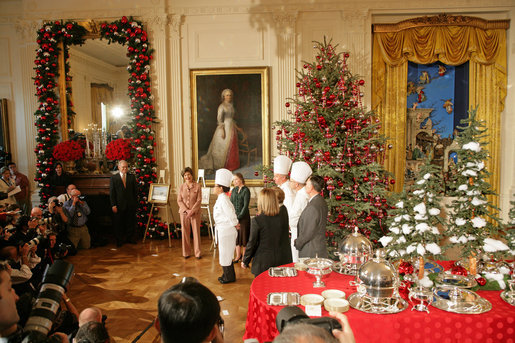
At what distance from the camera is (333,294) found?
107 inches

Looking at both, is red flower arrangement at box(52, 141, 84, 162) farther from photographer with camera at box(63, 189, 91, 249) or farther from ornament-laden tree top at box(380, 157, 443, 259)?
ornament-laden tree top at box(380, 157, 443, 259)

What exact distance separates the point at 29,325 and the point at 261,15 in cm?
843

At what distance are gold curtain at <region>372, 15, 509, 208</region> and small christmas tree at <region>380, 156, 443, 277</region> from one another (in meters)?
6.15

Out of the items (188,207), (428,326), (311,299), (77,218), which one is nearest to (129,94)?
(77,218)

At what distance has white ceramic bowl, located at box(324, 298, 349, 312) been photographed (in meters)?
2.41

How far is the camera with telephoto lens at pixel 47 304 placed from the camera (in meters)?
1.53

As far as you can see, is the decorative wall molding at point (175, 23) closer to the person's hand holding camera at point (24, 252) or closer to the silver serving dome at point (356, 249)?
the person's hand holding camera at point (24, 252)

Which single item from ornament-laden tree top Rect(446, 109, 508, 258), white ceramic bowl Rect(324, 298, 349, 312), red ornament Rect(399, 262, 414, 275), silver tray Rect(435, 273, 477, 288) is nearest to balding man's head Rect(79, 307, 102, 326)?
white ceramic bowl Rect(324, 298, 349, 312)

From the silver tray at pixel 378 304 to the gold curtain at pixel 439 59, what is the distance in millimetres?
6880

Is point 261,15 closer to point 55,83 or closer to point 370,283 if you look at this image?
point 55,83

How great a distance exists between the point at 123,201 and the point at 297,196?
437 centimetres

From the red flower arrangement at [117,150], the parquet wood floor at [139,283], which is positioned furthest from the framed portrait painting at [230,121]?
the parquet wood floor at [139,283]

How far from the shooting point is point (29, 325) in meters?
1.57

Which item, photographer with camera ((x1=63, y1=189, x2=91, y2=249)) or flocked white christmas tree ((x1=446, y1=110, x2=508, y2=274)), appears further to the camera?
photographer with camera ((x1=63, y1=189, x2=91, y2=249))
